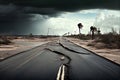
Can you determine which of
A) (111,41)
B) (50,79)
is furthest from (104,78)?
(111,41)

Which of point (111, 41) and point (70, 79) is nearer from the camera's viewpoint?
point (70, 79)

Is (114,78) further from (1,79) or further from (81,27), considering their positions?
(81,27)

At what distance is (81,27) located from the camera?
7028 inches

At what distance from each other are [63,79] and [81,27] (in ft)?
557

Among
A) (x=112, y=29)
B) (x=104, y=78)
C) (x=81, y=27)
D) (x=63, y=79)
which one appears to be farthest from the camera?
(x=81, y=27)

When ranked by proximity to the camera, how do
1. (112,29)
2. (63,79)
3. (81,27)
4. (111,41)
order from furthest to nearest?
1. (81,27)
2. (112,29)
3. (111,41)
4. (63,79)

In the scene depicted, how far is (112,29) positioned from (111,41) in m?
8.07

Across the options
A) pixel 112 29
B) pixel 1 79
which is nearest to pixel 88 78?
pixel 1 79

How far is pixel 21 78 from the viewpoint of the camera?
404 inches

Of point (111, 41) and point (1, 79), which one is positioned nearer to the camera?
point (1, 79)

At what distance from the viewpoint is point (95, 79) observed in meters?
10.2

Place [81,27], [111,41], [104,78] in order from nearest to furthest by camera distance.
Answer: [104,78]
[111,41]
[81,27]

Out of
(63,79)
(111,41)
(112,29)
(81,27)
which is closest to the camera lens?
(63,79)

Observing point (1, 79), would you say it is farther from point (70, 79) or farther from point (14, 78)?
point (70, 79)
